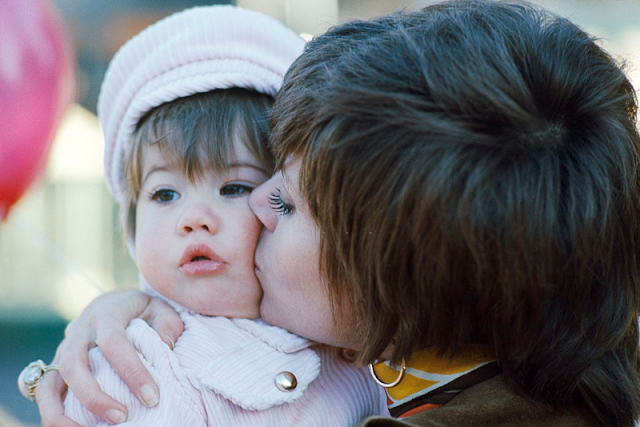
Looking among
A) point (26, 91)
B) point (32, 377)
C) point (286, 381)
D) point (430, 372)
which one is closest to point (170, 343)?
point (286, 381)

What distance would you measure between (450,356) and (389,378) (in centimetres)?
12

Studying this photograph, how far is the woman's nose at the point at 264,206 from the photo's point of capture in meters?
1.16

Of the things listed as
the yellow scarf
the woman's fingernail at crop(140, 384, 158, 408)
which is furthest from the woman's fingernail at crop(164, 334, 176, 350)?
the yellow scarf

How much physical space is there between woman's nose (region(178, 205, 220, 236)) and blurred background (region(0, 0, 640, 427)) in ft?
10.9

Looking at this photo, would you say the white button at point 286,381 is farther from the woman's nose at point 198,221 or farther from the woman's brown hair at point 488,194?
the woman's nose at point 198,221

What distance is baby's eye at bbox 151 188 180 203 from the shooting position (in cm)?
125

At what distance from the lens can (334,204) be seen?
977 mm

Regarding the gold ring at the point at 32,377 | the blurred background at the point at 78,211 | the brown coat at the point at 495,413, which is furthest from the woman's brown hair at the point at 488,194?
the blurred background at the point at 78,211

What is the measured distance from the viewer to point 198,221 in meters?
1.18

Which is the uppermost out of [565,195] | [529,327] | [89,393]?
[565,195]

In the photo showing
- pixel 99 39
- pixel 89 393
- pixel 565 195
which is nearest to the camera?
pixel 565 195

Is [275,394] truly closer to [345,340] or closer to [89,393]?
[345,340]

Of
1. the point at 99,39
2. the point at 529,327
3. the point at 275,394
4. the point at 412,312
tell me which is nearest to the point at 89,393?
the point at 275,394

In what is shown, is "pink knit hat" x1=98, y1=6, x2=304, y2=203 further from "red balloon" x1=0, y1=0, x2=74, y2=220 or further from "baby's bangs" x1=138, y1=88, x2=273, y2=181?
"red balloon" x1=0, y1=0, x2=74, y2=220
